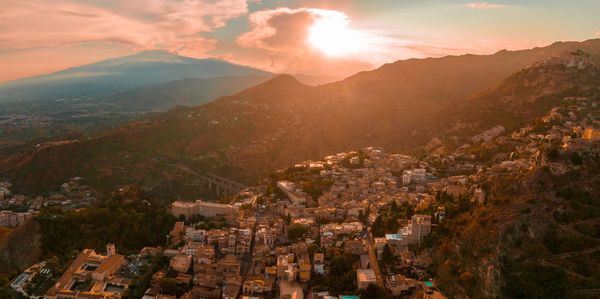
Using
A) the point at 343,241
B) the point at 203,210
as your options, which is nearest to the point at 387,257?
the point at 343,241

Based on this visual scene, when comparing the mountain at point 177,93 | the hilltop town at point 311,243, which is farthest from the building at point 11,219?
the mountain at point 177,93

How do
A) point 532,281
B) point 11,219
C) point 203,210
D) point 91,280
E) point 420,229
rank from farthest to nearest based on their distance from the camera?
point 11,219 < point 203,210 < point 420,229 < point 91,280 < point 532,281

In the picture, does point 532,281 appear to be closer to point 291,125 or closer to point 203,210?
point 203,210

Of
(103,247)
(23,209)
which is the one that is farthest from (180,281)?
(23,209)

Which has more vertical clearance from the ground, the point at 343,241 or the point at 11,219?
the point at 343,241

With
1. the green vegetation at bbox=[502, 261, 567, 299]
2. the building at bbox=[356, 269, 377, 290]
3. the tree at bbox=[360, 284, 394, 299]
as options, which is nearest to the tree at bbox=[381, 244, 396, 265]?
the building at bbox=[356, 269, 377, 290]

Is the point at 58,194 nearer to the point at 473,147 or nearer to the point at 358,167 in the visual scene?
the point at 358,167
